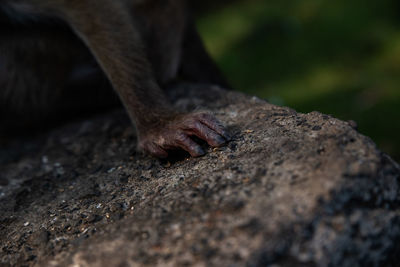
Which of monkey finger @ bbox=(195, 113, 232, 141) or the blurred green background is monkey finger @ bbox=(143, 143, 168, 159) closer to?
monkey finger @ bbox=(195, 113, 232, 141)

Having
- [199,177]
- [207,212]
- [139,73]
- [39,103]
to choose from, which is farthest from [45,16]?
[207,212]

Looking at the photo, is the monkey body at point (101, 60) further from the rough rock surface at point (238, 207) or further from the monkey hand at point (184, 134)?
the rough rock surface at point (238, 207)

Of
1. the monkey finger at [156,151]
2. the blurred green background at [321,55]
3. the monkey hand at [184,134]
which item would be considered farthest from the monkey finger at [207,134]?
the blurred green background at [321,55]

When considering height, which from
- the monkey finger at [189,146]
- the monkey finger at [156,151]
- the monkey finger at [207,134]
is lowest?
the monkey finger at [156,151]

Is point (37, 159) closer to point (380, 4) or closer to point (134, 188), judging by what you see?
point (134, 188)

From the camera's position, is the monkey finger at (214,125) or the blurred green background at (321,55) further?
the blurred green background at (321,55)
